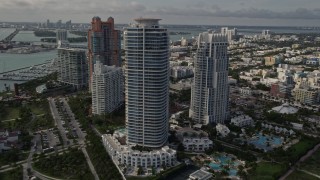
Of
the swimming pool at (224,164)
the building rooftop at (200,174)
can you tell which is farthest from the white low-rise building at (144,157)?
the swimming pool at (224,164)

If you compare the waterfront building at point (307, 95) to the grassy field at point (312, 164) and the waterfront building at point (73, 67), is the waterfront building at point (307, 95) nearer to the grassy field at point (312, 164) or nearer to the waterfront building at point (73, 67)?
the grassy field at point (312, 164)

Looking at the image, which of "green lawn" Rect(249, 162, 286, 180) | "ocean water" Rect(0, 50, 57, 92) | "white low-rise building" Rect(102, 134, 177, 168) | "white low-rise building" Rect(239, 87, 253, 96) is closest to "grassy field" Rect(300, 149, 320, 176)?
"green lawn" Rect(249, 162, 286, 180)

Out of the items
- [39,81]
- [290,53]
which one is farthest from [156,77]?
[290,53]

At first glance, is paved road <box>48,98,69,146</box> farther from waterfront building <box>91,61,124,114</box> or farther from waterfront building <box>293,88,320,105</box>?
→ waterfront building <box>293,88,320,105</box>

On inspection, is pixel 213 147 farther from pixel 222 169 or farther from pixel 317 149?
pixel 317 149

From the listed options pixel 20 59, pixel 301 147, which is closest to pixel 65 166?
pixel 301 147

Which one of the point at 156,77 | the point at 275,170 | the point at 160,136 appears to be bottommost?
the point at 275,170
